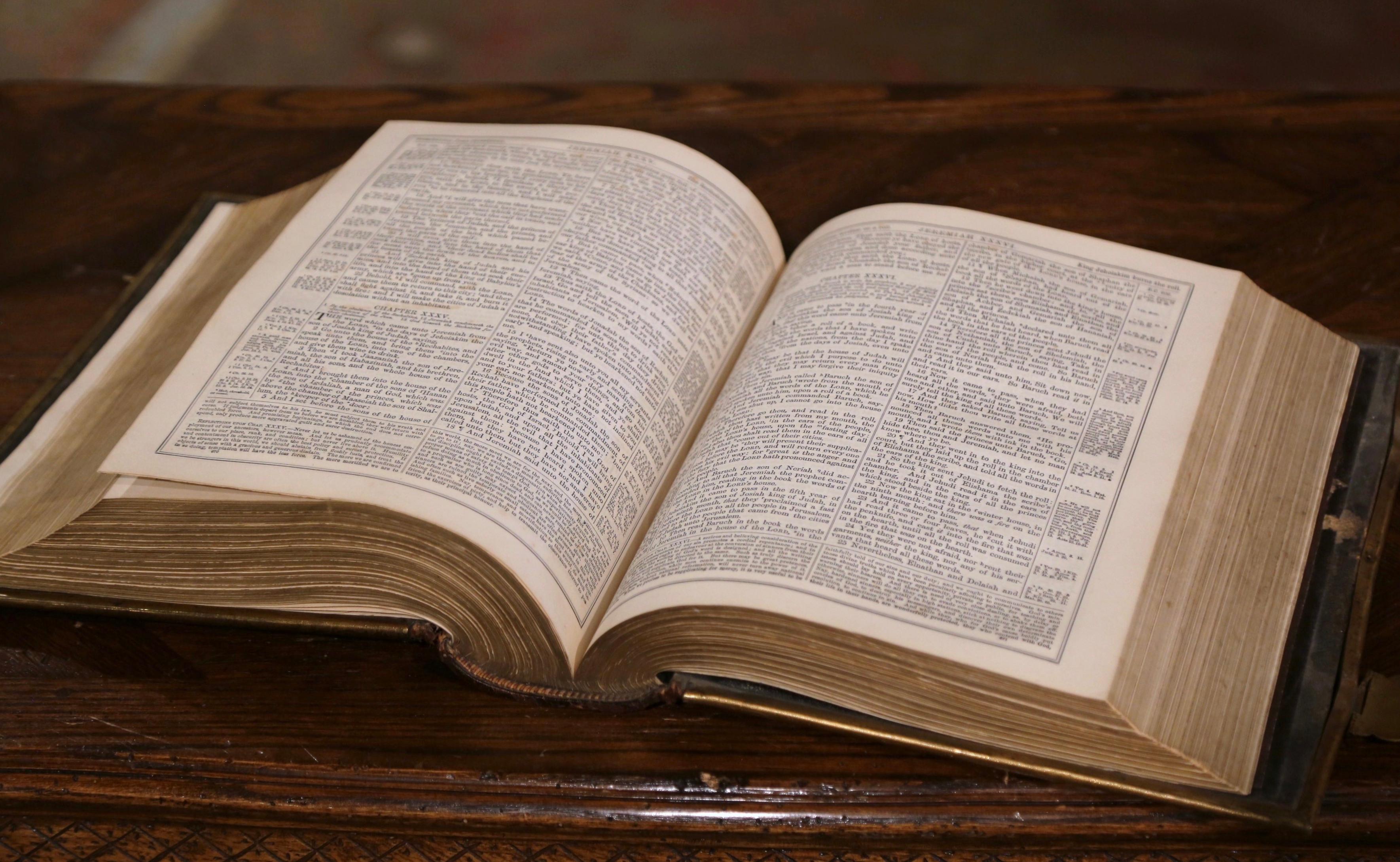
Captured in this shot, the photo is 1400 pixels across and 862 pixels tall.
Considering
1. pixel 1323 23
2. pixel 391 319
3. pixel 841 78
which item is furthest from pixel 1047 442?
pixel 1323 23

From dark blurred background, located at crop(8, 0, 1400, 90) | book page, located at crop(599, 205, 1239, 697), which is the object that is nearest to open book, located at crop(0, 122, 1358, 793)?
book page, located at crop(599, 205, 1239, 697)

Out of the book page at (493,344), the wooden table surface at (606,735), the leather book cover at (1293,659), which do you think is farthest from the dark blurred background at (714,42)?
the leather book cover at (1293,659)

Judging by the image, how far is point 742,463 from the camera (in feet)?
2.44

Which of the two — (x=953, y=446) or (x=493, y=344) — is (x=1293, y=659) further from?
(x=493, y=344)

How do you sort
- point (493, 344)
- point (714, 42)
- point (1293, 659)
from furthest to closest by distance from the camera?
point (714, 42)
point (493, 344)
point (1293, 659)

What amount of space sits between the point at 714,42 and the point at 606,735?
196cm

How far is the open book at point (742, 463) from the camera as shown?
2.15ft

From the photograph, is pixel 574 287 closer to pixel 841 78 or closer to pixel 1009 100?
pixel 1009 100

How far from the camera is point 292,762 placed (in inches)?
28.2

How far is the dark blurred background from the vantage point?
233cm

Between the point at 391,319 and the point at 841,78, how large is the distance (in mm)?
1662

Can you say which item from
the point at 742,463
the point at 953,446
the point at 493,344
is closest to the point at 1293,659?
the point at 953,446

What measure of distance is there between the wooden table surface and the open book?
0.13ft

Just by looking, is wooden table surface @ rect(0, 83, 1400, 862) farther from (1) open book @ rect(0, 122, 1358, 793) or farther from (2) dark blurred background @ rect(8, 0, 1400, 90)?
(2) dark blurred background @ rect(8, 0, 1400, 90)
